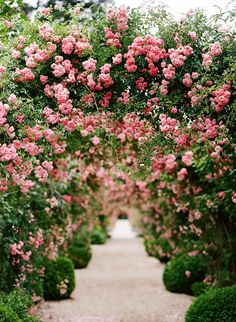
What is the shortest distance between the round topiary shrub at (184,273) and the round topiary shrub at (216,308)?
2.88 metres

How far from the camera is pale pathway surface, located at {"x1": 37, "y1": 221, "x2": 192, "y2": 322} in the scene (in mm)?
8734

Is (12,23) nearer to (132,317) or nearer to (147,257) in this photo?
(132,317)

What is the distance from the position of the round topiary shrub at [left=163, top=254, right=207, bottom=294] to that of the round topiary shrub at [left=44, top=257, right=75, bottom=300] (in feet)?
6.89

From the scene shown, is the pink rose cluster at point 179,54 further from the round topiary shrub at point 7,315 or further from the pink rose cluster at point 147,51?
the round topiary shrub at point 7,315

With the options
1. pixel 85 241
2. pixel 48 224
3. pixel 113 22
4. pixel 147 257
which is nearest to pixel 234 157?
pixel 113 22

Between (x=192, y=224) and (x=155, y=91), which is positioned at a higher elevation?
(x=155, y=91)

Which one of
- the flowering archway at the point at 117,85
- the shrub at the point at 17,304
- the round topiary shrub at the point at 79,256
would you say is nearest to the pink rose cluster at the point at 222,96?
the flowering archway at the point at 117,85

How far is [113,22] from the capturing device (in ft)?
17.6

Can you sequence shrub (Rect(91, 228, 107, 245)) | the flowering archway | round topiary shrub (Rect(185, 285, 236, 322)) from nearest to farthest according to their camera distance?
1. the flowering archway
2. round topiary shrub (Rect(185, 285, 236, 322))
3. shrub (Rect(91, 228, 107, 245))

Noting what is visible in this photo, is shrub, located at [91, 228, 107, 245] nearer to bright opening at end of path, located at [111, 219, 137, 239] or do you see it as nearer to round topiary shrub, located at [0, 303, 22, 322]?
bright opening at end of path, located at [111, 219, 137, 239]

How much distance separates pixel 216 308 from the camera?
6789mm

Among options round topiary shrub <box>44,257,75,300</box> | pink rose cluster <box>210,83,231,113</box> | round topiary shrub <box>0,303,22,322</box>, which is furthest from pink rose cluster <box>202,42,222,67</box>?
round topiary shrub <box>44,257,75,300</box>

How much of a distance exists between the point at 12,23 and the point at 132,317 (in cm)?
536

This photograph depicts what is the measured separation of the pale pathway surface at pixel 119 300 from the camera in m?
8.73
